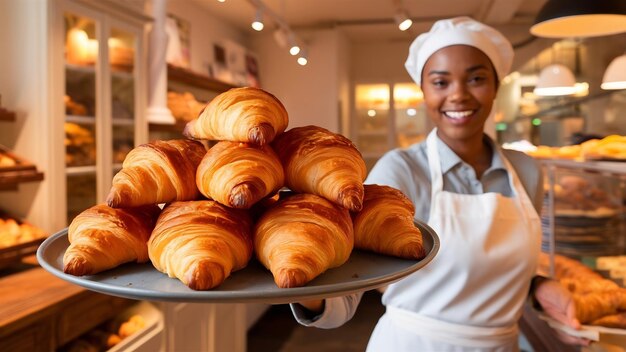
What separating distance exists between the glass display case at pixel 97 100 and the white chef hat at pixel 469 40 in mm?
1880

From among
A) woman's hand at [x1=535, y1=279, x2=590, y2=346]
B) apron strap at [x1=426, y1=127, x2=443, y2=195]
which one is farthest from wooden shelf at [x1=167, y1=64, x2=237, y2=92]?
woman's hand at [x1=535, y1=279, x2=590, y2=346]

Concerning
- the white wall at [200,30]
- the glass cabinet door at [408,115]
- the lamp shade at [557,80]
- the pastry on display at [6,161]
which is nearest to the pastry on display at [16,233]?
the pastry on display at [6,161]

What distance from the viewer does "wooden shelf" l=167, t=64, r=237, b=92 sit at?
3.67 m

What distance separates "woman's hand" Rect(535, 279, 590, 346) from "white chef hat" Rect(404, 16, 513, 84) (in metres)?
0.63

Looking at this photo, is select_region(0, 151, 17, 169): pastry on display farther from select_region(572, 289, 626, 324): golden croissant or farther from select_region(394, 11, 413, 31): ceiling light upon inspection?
select_region(394, 11, 413, 31): ceiling light

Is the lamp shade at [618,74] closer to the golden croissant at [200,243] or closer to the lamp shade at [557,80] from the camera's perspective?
the lamp shade at [557,80]

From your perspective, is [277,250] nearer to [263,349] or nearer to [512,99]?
[263,349]

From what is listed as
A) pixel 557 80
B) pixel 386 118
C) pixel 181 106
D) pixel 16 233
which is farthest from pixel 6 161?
pixel 386 118

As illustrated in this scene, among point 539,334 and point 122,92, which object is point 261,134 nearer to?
point 539,334

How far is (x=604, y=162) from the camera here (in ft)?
5.51

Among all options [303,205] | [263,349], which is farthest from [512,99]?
[303,205]

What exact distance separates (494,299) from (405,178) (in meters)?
0.41

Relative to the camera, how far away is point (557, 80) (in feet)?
12.7

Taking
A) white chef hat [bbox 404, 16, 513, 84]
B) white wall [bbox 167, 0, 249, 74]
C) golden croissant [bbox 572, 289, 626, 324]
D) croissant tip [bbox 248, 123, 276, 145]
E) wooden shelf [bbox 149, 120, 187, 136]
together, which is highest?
white wall [bbox 167, 0, 249, 74]
